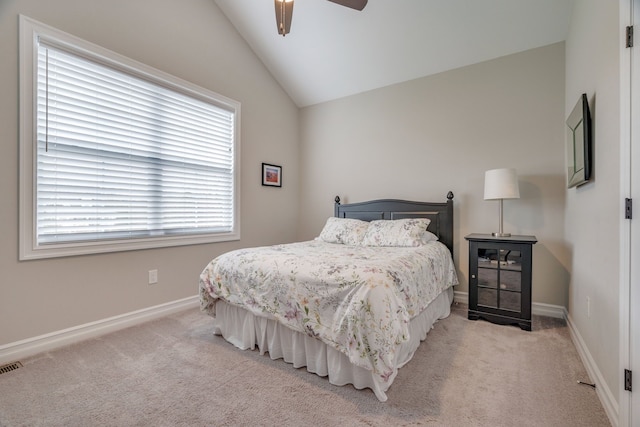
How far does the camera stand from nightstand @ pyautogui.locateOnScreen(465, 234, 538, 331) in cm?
260

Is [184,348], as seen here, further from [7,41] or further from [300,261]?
[7,41]

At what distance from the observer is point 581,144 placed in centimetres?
202

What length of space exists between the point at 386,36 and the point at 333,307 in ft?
10.0

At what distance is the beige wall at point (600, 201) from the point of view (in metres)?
1.50

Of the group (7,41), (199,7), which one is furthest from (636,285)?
(199,7)

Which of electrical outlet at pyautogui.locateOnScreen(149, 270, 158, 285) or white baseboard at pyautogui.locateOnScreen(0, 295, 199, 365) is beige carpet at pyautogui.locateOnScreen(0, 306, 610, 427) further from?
electrical outlet at pyautogui.locateOnScreen(149, 270, 158, 285)

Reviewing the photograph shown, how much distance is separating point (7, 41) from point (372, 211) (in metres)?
3.60

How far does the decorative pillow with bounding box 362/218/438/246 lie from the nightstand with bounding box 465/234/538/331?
48 cm

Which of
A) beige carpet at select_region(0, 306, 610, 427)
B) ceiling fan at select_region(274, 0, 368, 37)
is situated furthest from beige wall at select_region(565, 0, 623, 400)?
ceiling fan at select_region(274, 0, 368, 37)

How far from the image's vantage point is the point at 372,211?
3.88 meters

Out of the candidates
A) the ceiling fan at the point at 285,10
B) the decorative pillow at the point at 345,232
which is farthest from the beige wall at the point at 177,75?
the ceiling fan at the point at 285,10

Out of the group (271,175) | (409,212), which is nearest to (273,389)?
(409,212)

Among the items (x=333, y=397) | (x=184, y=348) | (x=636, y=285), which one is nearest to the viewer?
(x=636, y=285)

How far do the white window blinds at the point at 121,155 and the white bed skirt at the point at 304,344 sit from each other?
127 cm
